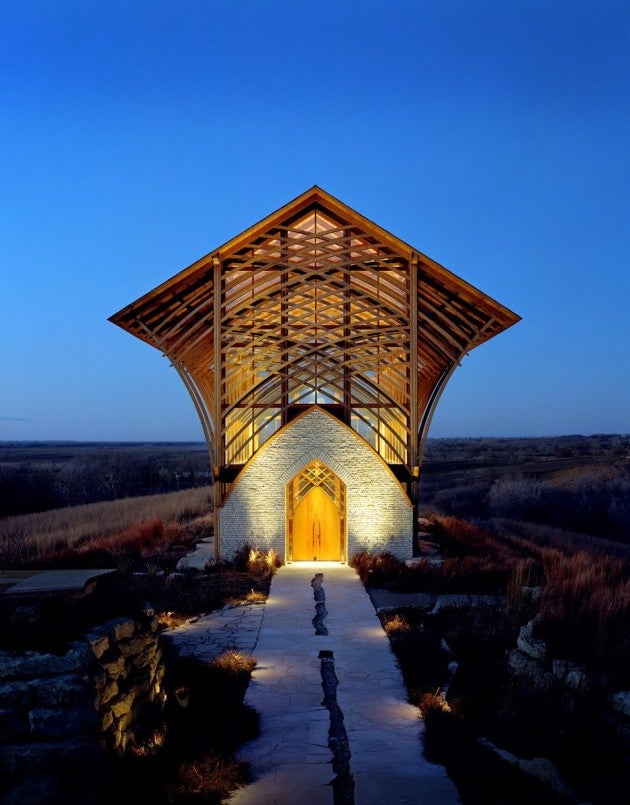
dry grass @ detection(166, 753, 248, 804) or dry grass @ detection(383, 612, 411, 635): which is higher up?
dry grass @ detection(166, 753, 248, 804)

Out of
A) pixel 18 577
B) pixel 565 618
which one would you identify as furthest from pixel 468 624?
pixel 18 577

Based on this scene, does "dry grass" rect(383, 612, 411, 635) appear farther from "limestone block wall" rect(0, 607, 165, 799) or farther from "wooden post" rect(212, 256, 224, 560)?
"wooden post" rect(212, 256, 224, 560)

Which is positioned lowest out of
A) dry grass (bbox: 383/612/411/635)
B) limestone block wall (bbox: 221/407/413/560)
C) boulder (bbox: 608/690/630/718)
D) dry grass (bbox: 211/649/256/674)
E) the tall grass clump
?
dry grass (bbox: 383/612/411/635)

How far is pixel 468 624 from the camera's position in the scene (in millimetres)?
10219

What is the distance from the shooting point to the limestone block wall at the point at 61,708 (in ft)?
16.3

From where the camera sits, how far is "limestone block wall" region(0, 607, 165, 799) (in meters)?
4.96

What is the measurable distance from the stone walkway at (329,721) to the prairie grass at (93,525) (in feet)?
27.8

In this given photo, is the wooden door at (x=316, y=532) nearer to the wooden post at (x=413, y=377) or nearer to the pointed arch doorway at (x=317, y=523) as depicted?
the pointed arch doorway at (x=317, y=523)

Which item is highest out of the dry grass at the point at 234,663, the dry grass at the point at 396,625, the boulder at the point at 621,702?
the boulder at the point at 621,702

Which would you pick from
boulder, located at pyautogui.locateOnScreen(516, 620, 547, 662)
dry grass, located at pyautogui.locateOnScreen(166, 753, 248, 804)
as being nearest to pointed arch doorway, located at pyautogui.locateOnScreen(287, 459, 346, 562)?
boulder, located at pyautogui.locateOnScreen(516, 620, 547, 662)

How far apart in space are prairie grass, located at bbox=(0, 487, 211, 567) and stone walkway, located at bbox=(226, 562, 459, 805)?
847cm

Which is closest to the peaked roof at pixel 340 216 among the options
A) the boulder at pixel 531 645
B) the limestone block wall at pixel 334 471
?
the limestone block wall at pixel 334 471

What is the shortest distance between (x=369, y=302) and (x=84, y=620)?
14.0 m

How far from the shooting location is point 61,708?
203 inches
